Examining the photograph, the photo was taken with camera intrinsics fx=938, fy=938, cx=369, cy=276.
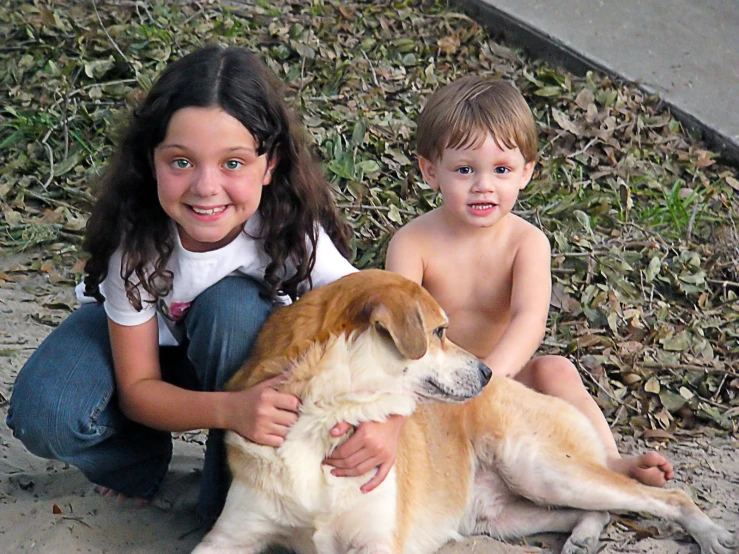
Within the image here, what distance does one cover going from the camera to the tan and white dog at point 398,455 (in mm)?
2650

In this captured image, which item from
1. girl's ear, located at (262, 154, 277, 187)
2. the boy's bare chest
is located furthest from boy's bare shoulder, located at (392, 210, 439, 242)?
girl's ear, located at (262, 154, 277, 187)

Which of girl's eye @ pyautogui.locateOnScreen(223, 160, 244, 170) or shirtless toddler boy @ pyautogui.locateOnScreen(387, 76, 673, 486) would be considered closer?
girl's eye @ pyautogui.locateOnScreen(223, 160, 244, 170)

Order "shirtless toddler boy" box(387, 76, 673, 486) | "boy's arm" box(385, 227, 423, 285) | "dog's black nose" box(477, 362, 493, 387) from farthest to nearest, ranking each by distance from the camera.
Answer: "boy's arm" box(385, 227, 423, 285), "shirtless toddler boy" box(387, 76, 673, 486), "dog's black nose" box(477, 362, 493, 387)

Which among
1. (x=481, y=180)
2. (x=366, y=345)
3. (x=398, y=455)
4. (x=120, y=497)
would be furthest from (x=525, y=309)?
(x=120, y=497)

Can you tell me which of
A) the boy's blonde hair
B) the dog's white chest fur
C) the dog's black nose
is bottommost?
the dog's white chest fur

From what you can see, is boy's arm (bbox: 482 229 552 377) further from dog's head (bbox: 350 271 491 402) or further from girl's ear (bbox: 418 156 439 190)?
dog's head (bbox: 350 271 491 402)

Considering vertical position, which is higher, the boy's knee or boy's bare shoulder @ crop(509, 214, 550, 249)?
boy's bare shoulder @ crop(509, 214, 550, 249)

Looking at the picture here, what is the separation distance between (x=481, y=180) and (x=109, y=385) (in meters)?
1.55

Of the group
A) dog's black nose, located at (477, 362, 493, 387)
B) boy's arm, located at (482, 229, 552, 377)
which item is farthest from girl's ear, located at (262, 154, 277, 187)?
boy's arm, located at (482, 229, 552, 377)

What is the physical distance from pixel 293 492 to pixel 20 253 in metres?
3.21

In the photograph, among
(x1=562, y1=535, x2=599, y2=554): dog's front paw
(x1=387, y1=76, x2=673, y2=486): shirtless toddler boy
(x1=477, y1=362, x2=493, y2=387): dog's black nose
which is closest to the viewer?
(x1=477, y1=362, x2=493, y2=387): dog's black nose

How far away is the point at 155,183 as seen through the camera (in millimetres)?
2932

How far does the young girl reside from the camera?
2721 millimetres

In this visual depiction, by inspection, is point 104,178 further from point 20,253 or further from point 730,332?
point 730,332
